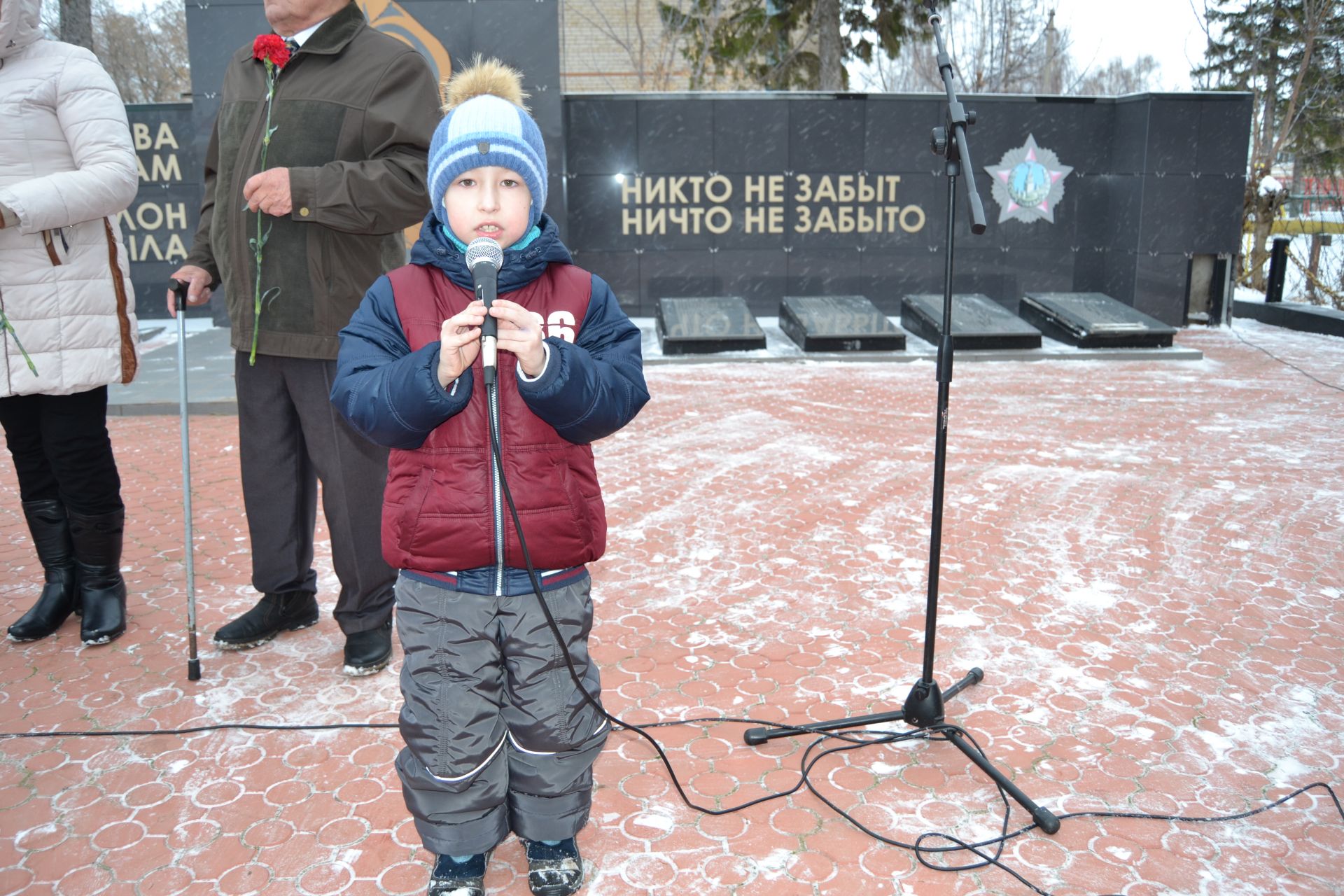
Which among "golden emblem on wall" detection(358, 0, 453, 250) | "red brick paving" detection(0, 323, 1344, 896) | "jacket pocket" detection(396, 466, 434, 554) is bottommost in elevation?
"red brick paving" detection(0, 323, 1344, 896)

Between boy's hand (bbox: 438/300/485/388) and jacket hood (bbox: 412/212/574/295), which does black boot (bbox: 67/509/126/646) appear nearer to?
jacket hood (bbox: 412/212/574/295)

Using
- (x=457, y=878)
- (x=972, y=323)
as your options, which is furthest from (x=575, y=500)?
(x=972, y=323)

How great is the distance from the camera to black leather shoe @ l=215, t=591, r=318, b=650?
3467mm

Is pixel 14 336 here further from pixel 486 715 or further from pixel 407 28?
pixel 407 28

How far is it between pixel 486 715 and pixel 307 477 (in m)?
1.66

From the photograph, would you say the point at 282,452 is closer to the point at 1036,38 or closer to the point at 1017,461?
the point at 1017,461

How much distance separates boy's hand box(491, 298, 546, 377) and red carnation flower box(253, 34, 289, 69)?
5.63 ft

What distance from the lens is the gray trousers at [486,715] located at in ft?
6.88

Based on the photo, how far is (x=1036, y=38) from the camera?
2095 centimetres

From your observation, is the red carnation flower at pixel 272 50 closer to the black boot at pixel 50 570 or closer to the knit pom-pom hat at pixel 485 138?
the knit pom-pom hat at pixel 485 138

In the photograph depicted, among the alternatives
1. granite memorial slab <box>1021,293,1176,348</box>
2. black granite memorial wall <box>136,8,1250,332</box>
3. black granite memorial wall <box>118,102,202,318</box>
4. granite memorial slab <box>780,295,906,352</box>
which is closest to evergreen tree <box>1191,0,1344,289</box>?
black granite memorial wall <box>136,8,1250,332</box>

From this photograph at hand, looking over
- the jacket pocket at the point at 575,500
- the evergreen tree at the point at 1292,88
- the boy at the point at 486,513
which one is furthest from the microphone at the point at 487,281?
the evergreen tree at the point at 1292,88

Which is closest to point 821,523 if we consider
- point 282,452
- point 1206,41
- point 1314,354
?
point 282,452

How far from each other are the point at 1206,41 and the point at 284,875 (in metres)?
18.1
